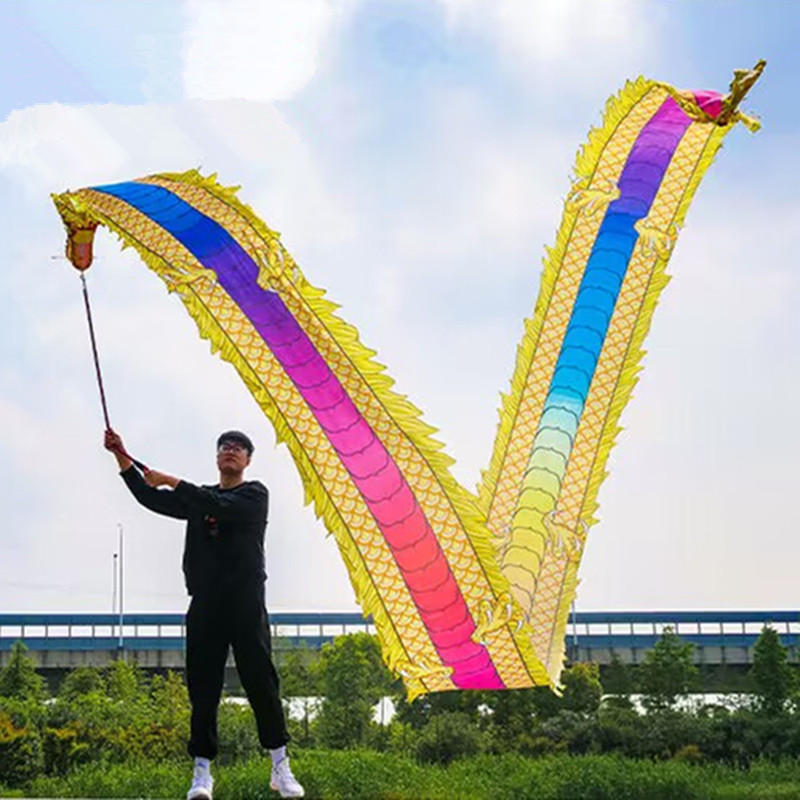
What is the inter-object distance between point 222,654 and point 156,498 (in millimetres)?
989

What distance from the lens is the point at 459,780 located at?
12.1 meters

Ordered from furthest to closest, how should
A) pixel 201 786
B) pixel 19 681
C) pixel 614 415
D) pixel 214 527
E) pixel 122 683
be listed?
pixel 19 681 → pixel 122 683 → pixel 614 415 → pixel 214 527 → pixel 201 786

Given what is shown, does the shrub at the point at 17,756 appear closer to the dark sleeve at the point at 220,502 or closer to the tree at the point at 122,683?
the dark sleeve at the point at 220,502

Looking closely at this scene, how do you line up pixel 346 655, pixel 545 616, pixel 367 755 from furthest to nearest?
pixel 346 655, pixel 367 755, pixel 545 616

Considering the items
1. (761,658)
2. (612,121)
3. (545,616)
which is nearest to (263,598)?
(545,616)

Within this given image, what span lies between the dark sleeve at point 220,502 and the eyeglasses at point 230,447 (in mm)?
290

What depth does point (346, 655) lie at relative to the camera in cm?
2648

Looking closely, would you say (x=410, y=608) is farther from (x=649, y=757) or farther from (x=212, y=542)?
(x=649, y=757)

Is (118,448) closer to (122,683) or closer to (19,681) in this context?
(122,683)

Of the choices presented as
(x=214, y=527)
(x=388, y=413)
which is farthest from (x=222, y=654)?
(x=388, y=413)

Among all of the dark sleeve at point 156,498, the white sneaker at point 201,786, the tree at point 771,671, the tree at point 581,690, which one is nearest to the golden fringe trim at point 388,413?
the dark sleeve at point 156,498

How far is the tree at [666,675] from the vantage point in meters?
28.8

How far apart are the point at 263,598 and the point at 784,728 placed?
1075cm

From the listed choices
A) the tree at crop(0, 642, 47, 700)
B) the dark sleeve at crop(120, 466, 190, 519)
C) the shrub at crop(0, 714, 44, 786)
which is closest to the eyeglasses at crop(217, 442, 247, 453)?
the dark sleeve at crop(120, 466, 190, 519)
